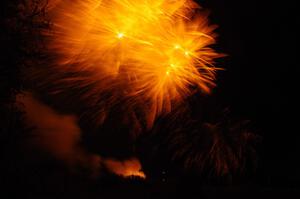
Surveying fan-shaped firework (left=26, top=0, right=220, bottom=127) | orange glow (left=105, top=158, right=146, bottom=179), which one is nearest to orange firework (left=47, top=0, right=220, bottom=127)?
fan-shaped firework (left=26, top=0, right=220, bottom=127)

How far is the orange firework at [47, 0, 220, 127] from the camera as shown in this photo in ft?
22.4

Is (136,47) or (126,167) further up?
(136,47)

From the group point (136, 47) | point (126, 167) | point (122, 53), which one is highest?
point (136, 47)

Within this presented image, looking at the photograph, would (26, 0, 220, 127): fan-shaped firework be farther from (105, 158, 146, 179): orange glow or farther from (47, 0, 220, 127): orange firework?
(105, 158, 146, 179): orange glow

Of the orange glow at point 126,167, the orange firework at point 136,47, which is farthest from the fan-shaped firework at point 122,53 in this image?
the orange glow at point 126,167

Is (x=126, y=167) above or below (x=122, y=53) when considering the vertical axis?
below

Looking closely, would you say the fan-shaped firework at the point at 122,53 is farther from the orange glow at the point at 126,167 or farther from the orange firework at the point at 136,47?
the orange glow at the point at 126,167

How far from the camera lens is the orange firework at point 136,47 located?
684cm

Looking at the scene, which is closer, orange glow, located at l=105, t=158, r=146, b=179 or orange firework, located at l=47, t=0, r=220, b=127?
orange firework, located at l=47, t=0, r=220, b=127

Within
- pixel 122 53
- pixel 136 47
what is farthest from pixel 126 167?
pixel 136 47

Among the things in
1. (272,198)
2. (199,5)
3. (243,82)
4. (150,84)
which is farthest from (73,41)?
(272,198)

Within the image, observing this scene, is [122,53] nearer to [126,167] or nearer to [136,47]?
[136,47]

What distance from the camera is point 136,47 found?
704cm

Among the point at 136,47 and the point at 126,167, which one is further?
the point at 126,167
